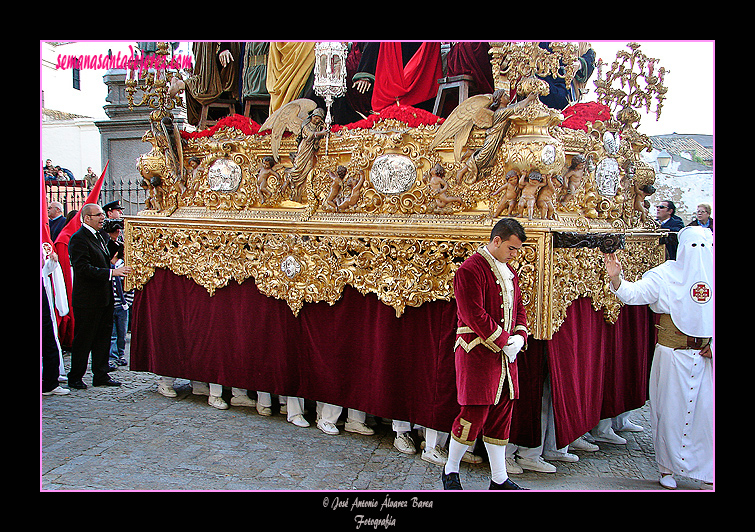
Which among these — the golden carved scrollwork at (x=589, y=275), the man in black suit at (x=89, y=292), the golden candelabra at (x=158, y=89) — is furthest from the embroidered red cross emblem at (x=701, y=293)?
the man in black suit at (x=89, y=292)

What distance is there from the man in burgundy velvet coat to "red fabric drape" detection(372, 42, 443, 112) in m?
2.31

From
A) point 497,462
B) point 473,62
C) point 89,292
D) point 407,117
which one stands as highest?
point 473,62

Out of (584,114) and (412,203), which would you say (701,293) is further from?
(412,203)

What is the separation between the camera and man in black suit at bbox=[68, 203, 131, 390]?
6.44m

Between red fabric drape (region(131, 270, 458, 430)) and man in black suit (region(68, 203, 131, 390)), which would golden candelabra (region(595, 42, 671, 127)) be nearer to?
red fabric drape (region(131, 270, 458, 430))

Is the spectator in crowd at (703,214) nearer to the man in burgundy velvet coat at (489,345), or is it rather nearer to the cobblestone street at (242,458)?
the cobblestone street at (242,458)

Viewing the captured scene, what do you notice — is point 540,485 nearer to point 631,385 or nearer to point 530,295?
point 530,295

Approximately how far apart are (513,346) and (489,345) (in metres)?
0.15

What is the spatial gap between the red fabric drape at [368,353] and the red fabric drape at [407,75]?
1851 millimetres

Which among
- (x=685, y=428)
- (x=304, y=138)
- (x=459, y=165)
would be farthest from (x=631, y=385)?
(x=304, y=138)

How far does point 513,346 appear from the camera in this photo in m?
3.60

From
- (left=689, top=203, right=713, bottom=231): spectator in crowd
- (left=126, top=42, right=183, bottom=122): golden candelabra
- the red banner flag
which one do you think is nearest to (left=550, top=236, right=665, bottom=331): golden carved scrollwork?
(left=689, top=203, right=713, bottom=231): spectator in crowd

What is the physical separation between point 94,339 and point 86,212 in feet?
4.59

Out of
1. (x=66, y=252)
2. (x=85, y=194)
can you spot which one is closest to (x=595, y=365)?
(x=66, y=252)
